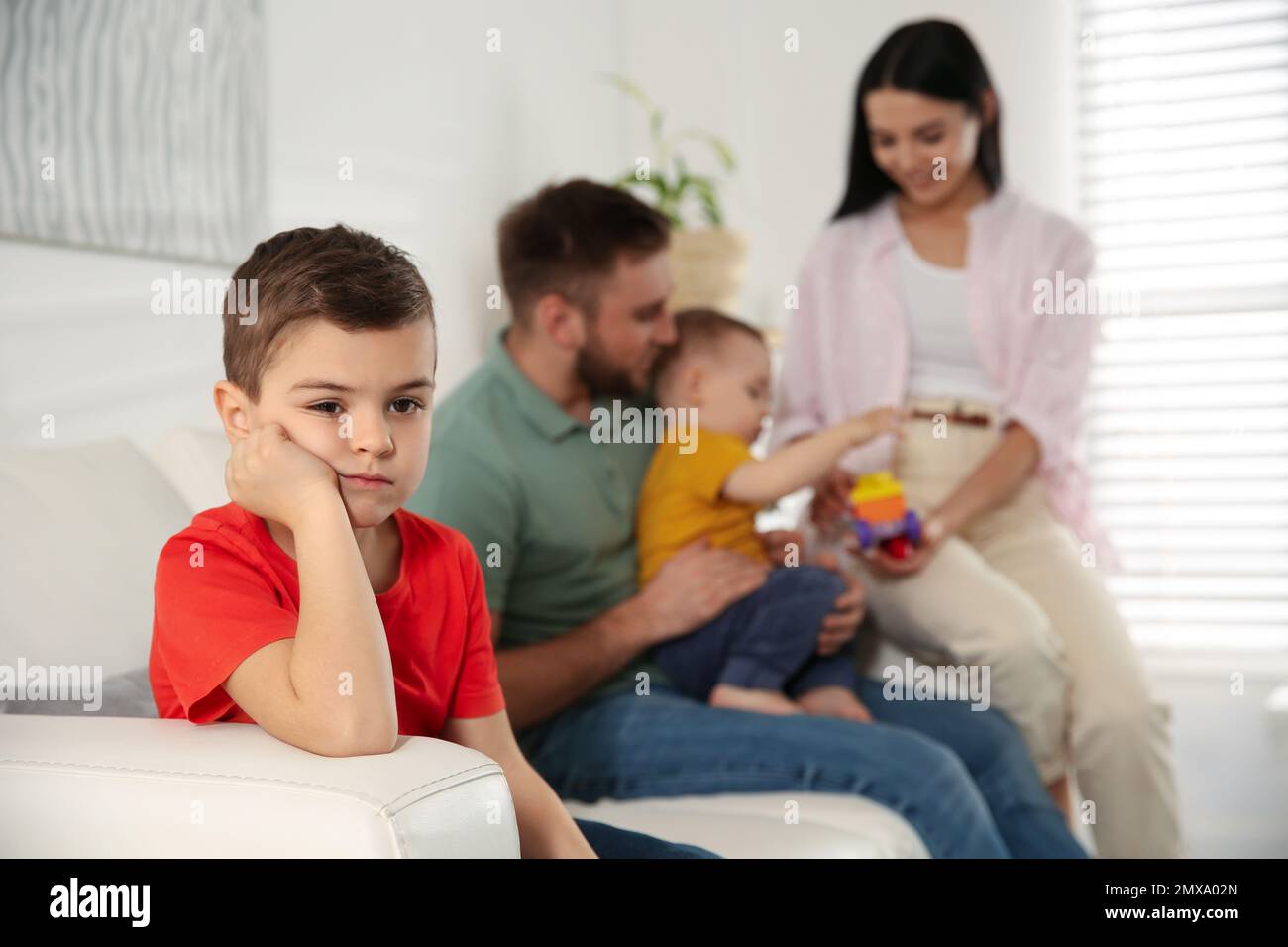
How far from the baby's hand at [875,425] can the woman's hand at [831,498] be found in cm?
25

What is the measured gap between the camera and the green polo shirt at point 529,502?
5.05 feet

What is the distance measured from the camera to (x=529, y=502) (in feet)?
5.27

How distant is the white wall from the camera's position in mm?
1481

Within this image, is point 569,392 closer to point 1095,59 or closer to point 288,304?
point 288,304

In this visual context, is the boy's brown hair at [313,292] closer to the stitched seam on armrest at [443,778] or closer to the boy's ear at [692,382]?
the stitched seam on armrest at [443,778]

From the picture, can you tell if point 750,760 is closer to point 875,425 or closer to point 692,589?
point 692,589

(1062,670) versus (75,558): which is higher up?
(75,558)

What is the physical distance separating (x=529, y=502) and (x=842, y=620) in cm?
49

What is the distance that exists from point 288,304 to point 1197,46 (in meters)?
2.79

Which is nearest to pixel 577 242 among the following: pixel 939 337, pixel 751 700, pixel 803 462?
pixel 803 462

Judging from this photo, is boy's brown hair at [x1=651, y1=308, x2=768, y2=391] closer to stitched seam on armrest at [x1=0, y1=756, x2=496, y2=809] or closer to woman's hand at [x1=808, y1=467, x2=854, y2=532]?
woman's hand at [x1=808, y1=467, x2=854, y2=532]

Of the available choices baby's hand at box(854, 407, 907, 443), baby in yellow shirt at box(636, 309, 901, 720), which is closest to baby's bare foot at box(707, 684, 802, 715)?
baby in yellow shirt at box(636, 309, 901, 720)

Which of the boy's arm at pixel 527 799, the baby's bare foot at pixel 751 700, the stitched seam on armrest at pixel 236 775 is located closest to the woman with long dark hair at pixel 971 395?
the baby's bare foot at pixel 751 700
